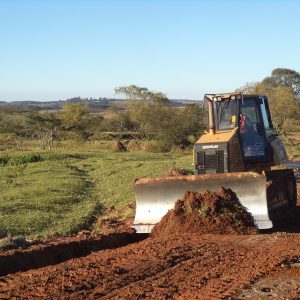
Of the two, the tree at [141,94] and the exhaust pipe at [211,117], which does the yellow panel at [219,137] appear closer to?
the exhaust pipe at [211,117]

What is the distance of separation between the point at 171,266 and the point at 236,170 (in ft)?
13.9

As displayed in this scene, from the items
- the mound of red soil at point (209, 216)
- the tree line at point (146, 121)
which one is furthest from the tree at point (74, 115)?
the mound of red soil at point (209, 216)

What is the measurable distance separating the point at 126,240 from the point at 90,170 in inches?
662

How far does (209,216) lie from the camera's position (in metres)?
9.91

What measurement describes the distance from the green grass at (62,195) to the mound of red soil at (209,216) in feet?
9.62

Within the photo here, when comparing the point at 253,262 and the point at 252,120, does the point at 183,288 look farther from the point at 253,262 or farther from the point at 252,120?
the point at 252,120

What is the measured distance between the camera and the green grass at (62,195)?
42.8 feet

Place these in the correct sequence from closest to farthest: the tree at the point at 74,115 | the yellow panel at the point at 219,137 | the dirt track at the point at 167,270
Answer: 1. the dirt track at the point at 167,270
2. the yellow panel at the point at 219,137
3. the tree at the point at 74,115

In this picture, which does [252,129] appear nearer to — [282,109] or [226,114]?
[226,114]

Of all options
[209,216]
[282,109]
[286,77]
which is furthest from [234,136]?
[286,77]

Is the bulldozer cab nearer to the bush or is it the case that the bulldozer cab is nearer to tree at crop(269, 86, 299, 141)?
the bush

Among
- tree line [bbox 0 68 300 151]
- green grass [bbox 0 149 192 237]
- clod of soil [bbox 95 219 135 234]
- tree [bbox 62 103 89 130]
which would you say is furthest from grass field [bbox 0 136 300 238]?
tree [bbox 62 103 89 130]

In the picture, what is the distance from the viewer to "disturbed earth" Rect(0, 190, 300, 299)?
6.07 meters

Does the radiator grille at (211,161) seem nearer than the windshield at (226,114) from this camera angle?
Yes
